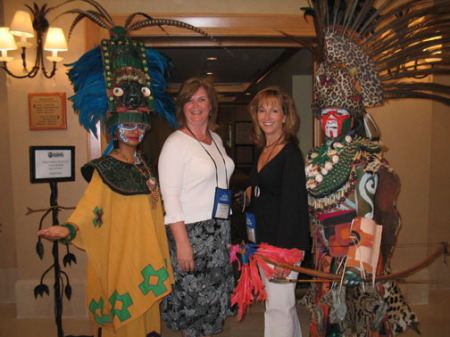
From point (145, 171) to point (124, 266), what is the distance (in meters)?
0.51

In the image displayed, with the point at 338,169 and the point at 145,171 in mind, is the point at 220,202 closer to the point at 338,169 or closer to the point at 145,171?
the point at 145,171

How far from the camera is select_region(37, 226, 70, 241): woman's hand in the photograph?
140cm

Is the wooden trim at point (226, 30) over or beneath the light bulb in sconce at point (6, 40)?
over

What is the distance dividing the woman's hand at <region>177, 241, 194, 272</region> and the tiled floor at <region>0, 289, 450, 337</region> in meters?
1.12

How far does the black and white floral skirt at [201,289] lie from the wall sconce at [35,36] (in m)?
1.70

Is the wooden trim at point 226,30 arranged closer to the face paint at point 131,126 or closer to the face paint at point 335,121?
the face paint at point 131,126

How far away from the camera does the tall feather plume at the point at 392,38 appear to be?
1.46 m

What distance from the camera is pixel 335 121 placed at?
1.59 m

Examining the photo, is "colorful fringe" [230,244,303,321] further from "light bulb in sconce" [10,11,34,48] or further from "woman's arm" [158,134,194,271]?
"light bulb in sconce" [10,11,34,48]

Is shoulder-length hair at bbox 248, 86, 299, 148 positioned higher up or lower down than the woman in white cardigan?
higher up

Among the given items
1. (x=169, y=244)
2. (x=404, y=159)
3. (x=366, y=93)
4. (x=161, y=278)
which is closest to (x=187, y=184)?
(x=169, y=244)

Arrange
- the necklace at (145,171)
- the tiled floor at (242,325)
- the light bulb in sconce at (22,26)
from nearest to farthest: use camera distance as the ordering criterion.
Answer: the necklace at (145,171), the light bulb in sconce at (22,26), the tiled floor at (242,325)

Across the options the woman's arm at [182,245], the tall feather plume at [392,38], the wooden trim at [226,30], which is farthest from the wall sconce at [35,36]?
the tall feather plume at [392,38]

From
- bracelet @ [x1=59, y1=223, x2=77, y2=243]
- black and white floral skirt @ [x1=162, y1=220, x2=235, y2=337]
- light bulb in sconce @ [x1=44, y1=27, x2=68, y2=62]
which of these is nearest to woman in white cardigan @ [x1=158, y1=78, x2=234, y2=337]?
black and white floral skirt @ [x1=162, y1=220, x2=235, y2=337]
